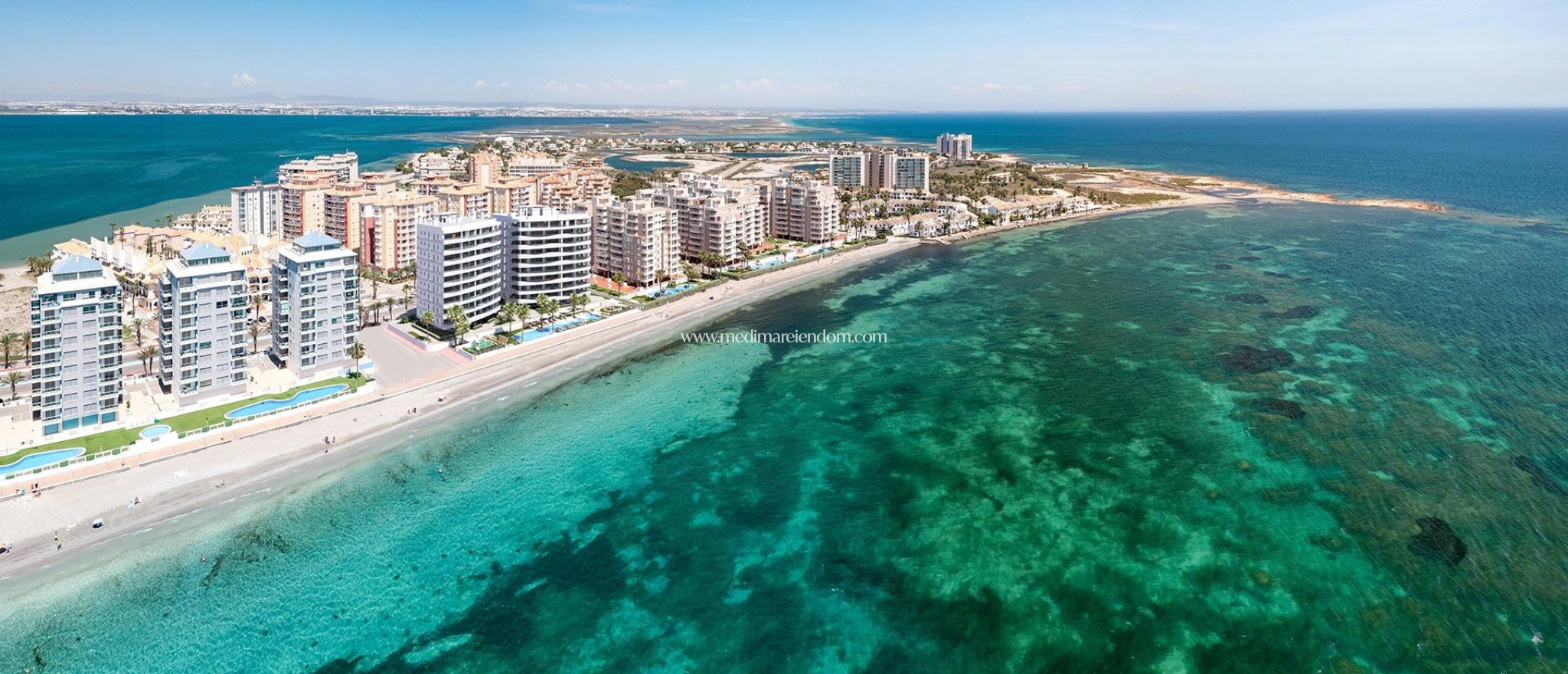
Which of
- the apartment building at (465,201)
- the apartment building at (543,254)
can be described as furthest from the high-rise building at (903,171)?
the apartment building at (543,254)

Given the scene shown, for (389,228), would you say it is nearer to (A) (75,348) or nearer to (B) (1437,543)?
(A) (75,348)

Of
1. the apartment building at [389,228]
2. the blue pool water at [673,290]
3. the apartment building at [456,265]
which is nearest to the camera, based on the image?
the apartment building at [456,265]

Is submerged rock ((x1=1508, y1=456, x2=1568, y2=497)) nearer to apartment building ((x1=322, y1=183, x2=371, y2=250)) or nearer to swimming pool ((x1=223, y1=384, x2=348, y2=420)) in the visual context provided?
swimming pool ((x1=223, y1=384, x2=348, y2=420))

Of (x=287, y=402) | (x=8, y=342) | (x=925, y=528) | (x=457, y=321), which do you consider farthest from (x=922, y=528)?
(x=8, y=342)

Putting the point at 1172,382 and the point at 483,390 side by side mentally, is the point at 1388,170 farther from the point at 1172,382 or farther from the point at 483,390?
the point at 483,390

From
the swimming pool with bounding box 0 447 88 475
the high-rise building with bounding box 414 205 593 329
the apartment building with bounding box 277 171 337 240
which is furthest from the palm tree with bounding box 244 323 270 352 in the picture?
the apartment building with bounding box 277 171 337 240

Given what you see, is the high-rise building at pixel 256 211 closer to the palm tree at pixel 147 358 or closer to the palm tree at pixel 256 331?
the palm tree at pixel 256 331

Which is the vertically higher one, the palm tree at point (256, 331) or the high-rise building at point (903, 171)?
the high-rise building at point (903, 171)

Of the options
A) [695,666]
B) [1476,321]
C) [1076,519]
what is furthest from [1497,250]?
[695,666]
